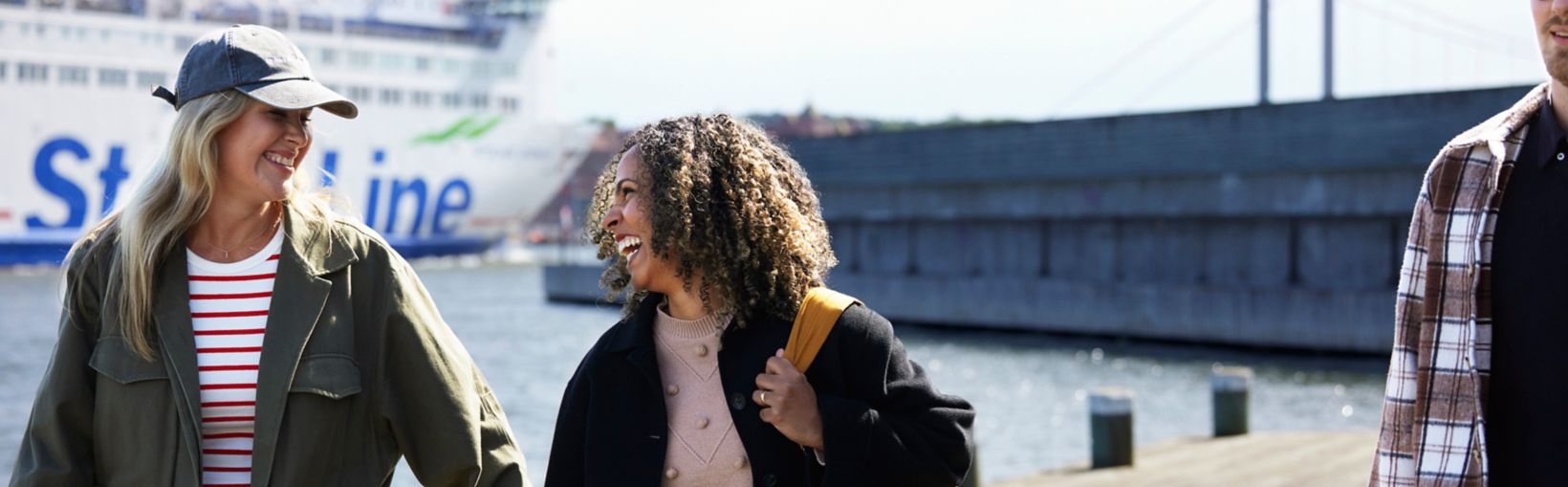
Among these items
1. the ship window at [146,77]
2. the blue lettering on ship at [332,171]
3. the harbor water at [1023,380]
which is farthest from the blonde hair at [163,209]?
the ship window at [146,77]

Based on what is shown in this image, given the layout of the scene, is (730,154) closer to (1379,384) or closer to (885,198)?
(1379,384)

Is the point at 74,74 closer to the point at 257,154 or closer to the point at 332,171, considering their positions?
the point at 332,171

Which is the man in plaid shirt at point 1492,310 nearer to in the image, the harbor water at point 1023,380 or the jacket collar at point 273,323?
the jacket collar at point 273,323

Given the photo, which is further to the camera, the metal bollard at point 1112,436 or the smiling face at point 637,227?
the metal bollard at point 1112,436

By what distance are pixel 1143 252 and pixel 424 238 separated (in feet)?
117

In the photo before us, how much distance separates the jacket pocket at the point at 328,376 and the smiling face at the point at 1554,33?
5.67 feet

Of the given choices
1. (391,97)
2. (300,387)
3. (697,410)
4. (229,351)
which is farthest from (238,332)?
(391,97)

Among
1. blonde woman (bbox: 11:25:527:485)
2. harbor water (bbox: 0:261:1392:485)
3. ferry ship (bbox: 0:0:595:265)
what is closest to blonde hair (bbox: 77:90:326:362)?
blonde woman (bbox: 11:25:527:485)

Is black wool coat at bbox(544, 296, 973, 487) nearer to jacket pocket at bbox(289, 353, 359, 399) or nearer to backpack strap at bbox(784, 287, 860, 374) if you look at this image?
backpack strap at bbox(784, 287, 860, 374)

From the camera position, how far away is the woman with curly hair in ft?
7.68

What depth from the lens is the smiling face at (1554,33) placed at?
2.15 meters

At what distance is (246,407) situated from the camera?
250 centimetres

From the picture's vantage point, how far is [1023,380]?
19.9 meters

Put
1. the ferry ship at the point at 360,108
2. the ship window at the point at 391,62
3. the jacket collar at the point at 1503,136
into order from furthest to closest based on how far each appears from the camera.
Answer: the ship window at the point at 391,62 → the ferry ship at the point at 360,108 → the jacket collar at the point at 1503,136
